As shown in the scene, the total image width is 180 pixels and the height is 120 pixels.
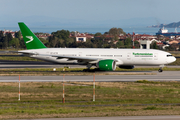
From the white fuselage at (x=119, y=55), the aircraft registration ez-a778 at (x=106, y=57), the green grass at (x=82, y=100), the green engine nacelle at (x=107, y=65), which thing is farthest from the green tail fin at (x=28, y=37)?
the green grass at (x=82, y=100)

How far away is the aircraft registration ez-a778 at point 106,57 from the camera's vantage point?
40.8m

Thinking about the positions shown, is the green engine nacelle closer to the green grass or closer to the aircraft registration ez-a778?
the aircraft registration ez-a778

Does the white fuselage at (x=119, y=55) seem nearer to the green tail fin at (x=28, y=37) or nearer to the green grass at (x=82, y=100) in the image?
the green tail fin at (x=28, y=37)

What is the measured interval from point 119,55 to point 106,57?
1857mm

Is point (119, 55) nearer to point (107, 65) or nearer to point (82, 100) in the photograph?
→ point (107, 65)

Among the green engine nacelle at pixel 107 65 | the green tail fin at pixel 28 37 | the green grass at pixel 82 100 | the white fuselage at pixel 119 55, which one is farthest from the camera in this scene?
the green tail fin at pixel 28 37

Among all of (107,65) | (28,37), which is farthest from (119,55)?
(28,37)

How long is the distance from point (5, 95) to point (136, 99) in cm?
989

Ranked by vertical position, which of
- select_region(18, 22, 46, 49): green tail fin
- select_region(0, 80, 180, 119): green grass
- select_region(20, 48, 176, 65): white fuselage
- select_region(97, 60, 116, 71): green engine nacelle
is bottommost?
select_region(0, 80, 180, 119): green grass

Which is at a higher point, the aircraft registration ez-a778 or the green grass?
the aircraft registration ez-a778

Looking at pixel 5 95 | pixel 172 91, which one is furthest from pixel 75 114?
pixel 172 91

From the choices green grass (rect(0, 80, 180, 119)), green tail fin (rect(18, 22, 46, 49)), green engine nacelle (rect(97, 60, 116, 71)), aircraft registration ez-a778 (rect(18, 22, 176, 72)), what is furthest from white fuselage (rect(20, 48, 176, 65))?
green grass (rect(0, 80, 180, 119))

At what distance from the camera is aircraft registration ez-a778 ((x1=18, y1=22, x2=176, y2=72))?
4075cm

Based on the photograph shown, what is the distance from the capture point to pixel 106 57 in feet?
137
